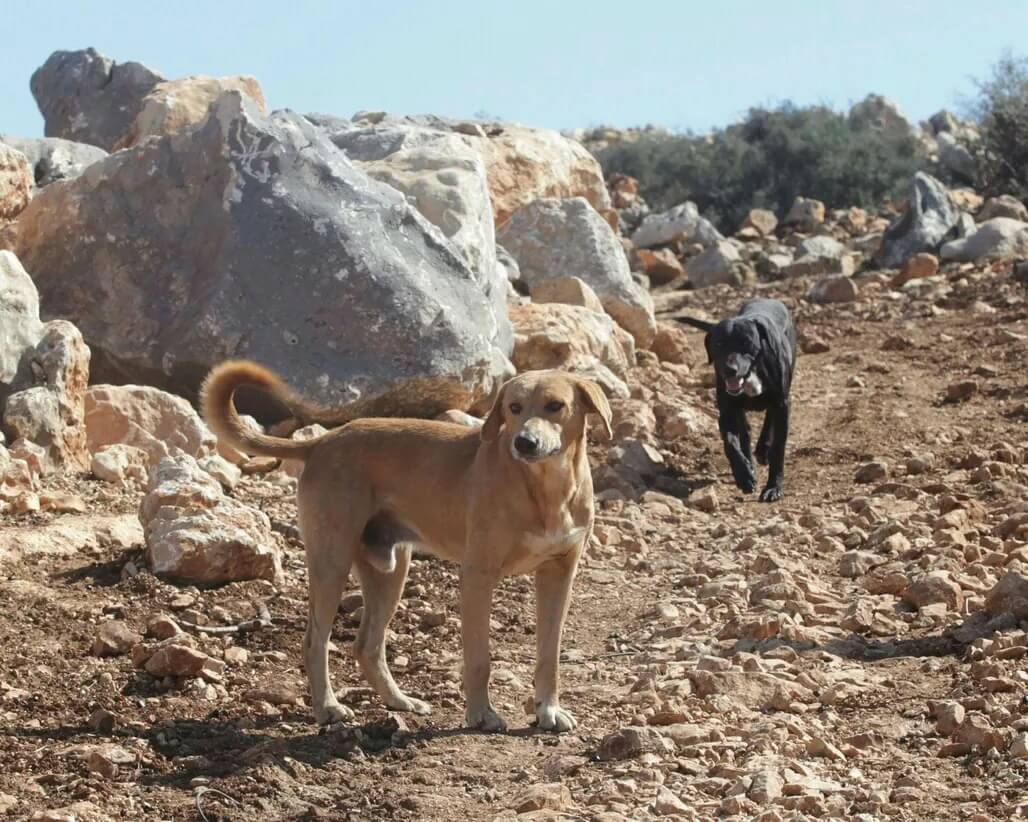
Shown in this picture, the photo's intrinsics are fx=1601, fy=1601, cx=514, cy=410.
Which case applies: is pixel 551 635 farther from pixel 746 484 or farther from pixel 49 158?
pixel 49 158

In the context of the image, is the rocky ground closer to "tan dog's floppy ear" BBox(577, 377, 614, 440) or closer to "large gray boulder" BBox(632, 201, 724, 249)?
"tan dog's floppy ear" BBox(577, 377, 614, 440)

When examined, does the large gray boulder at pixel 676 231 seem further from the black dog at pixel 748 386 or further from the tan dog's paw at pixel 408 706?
the tan dog's paw at pixel 408 706

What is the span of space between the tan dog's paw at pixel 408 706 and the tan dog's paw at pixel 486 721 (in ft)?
1.17

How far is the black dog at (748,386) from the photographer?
1124 cm

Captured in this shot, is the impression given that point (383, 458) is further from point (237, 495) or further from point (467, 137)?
point (467, 137)

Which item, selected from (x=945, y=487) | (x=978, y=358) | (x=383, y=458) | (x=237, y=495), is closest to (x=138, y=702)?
(x=383, y=458)

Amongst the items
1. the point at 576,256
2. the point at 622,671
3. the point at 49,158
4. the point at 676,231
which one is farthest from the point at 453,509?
the point at 676,231

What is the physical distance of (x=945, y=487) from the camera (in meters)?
10.5

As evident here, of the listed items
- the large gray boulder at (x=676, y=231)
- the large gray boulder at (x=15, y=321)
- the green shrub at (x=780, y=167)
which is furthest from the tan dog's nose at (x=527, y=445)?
the green shrub at (x=780, y=167)

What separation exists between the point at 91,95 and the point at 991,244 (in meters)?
11.7

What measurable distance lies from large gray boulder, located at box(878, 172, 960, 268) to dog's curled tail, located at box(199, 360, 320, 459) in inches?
665

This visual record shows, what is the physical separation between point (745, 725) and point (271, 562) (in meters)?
2.79

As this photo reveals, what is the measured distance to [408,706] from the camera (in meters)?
6.21

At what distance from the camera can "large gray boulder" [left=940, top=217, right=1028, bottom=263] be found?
21219 millimetres
